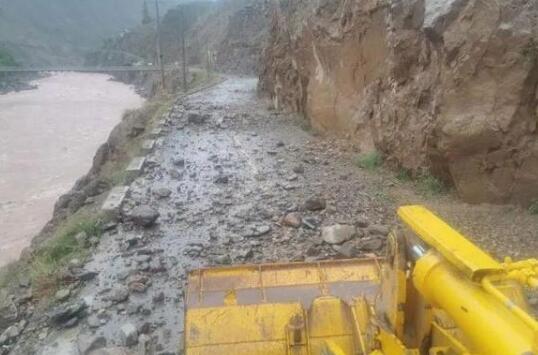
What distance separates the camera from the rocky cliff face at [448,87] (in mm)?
6523

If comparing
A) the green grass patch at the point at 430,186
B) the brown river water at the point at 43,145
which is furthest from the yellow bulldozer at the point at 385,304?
the brown river water at the point at 43,145

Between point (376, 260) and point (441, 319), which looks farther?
point (376, 260)

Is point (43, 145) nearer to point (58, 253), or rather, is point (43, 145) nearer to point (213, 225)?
point (58, 253)

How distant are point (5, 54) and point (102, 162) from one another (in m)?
47.5

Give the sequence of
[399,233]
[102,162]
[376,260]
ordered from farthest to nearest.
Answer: [102,162], [376,260], [399,233]

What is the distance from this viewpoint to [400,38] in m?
8.50

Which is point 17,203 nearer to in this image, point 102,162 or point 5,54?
point 102,162

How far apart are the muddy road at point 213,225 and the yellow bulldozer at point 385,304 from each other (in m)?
1.40

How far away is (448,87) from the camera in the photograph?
714cm

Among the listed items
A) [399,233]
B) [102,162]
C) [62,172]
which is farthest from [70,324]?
[62,172]

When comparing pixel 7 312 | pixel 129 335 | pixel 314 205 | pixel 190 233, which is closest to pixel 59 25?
pixel 190 233

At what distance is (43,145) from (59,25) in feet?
241

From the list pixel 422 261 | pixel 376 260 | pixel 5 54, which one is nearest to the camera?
pixel 422 261

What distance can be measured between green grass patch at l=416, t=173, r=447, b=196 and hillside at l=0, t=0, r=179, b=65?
6676cm
